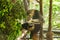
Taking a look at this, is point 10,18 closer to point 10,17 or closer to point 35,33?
point 10,17

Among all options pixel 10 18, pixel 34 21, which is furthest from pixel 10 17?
pixel 34 21

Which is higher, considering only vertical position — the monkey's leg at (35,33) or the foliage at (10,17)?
the foliage at (10,17)

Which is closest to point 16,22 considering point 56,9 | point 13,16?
point 13,16

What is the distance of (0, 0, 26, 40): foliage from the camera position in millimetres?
688

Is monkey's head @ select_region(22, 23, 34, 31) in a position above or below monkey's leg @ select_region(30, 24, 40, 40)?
above

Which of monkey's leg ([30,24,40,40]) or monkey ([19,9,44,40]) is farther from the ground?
monkey ([19,9,44,40])

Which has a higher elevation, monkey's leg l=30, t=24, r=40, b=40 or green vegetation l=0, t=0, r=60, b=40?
green vegetation l=0, t=0, r=60, b=40

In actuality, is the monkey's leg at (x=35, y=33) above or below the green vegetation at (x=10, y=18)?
below

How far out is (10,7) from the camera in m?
0.70

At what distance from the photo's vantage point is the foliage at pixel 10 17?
2.26 ft

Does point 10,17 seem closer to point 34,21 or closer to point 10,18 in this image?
point 10,18

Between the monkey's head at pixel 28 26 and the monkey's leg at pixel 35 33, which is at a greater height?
the monkey's head at pixel 28 26

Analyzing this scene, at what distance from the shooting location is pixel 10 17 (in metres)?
0.70

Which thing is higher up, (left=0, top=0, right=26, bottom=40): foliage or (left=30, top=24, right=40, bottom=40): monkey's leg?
(left=0, top=0, right=26, bottom=40): foliage
